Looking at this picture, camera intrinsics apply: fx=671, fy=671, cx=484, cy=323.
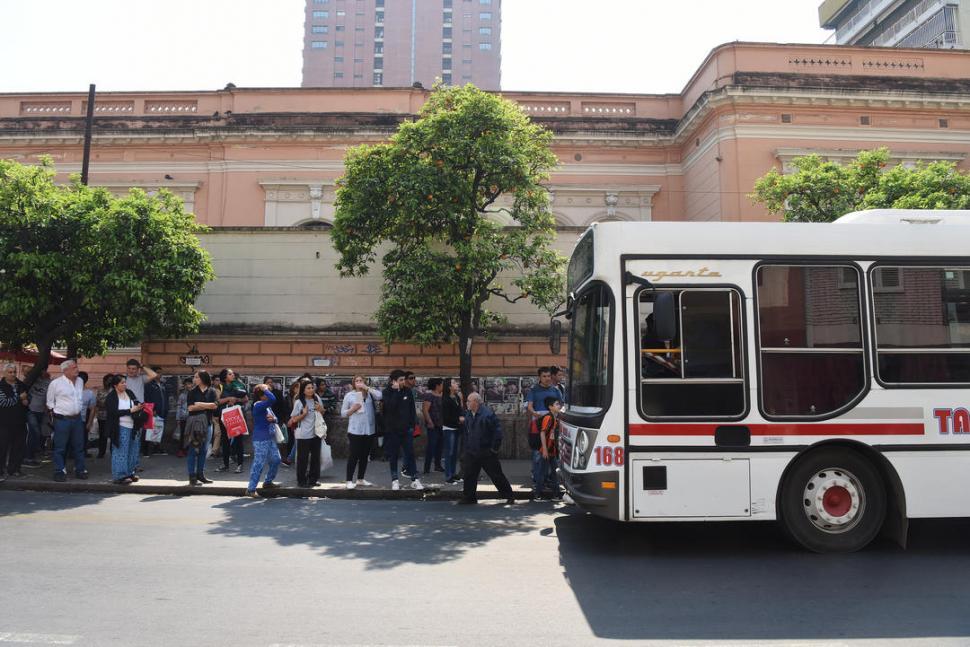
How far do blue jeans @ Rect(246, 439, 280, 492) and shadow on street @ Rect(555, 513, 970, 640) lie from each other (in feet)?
16.5

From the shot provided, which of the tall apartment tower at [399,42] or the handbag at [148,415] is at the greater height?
the tall apartment tower at [399,42]

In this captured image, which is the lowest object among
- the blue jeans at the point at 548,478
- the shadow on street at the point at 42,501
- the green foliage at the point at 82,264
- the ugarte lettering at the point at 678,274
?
the shadow on street at the point at 42,501

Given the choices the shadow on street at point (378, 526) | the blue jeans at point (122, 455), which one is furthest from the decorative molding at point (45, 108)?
the shadow on street at point (378, 526)

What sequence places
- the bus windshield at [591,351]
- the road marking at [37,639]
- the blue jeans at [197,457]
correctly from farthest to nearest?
the blue jeans at [197,457]
the bus windshield at [591,351]
the road marking at [37,639]

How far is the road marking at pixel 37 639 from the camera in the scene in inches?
169

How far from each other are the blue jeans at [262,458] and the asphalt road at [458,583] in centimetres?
170

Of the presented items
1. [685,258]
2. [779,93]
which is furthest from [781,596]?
[779,93]

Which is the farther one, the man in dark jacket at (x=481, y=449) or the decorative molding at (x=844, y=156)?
the decorative molding at (x=844, y=156)

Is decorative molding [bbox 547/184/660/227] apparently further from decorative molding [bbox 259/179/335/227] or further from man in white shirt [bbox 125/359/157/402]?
man in white shirt [bbox 125/359/157/402]

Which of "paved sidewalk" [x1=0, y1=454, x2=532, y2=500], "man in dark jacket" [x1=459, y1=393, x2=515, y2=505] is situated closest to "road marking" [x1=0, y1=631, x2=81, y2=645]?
"man in dark jacket" [x1=459, y1=393, x2=515, y2=505]

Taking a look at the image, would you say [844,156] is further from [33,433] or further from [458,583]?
[33,433]

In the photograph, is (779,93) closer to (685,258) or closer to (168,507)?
(685,258)

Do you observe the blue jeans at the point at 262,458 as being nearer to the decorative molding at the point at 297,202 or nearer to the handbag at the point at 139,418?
the handbag at the point at 139,418

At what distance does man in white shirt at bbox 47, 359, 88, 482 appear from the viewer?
435 inches
